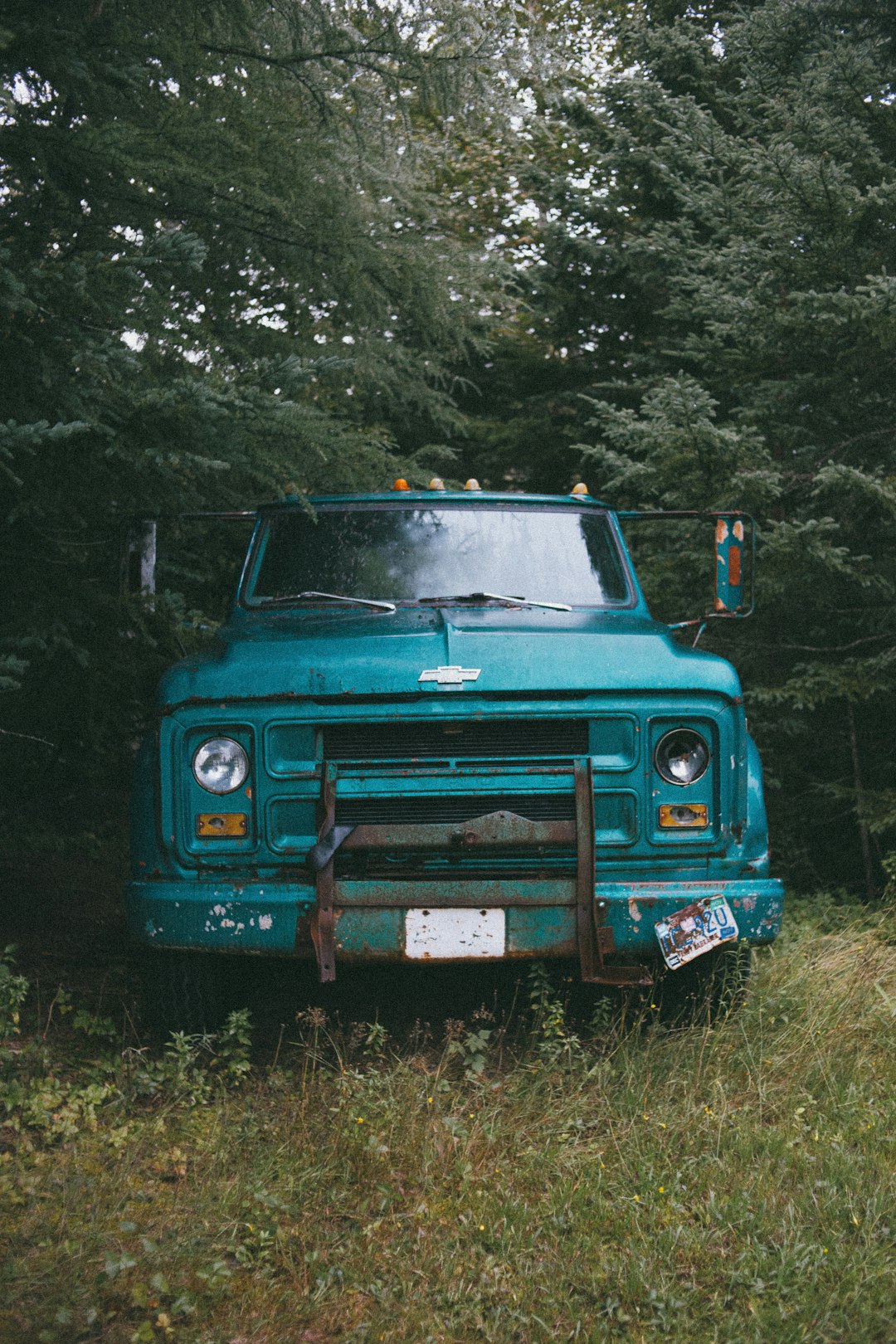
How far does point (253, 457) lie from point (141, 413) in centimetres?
74

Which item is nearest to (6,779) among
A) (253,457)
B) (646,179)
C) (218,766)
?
(253,457)

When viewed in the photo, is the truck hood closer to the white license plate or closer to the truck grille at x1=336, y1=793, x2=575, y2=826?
the truck grille at x1=336, y1=793, x2=575, y2=826

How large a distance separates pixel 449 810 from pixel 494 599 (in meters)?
1.13

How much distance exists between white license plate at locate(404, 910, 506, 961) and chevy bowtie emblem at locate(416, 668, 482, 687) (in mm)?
699

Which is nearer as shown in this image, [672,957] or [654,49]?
[672,957]

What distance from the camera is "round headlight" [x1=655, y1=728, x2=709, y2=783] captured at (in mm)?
3998

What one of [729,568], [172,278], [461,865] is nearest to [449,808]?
[461,865]

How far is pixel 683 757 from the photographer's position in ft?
13.2

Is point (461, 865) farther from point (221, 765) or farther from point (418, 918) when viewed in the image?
point (221, 765)

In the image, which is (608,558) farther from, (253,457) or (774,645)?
(774,645)

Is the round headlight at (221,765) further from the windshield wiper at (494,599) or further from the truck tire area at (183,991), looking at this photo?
the windshield wiper at (494,599)

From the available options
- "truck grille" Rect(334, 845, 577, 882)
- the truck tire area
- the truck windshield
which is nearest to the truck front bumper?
"truck grille" Rect(334, 845, 577, 882)

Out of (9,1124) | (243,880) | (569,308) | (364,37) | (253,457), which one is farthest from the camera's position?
(569,308)

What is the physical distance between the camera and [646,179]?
→ 35.6ft
